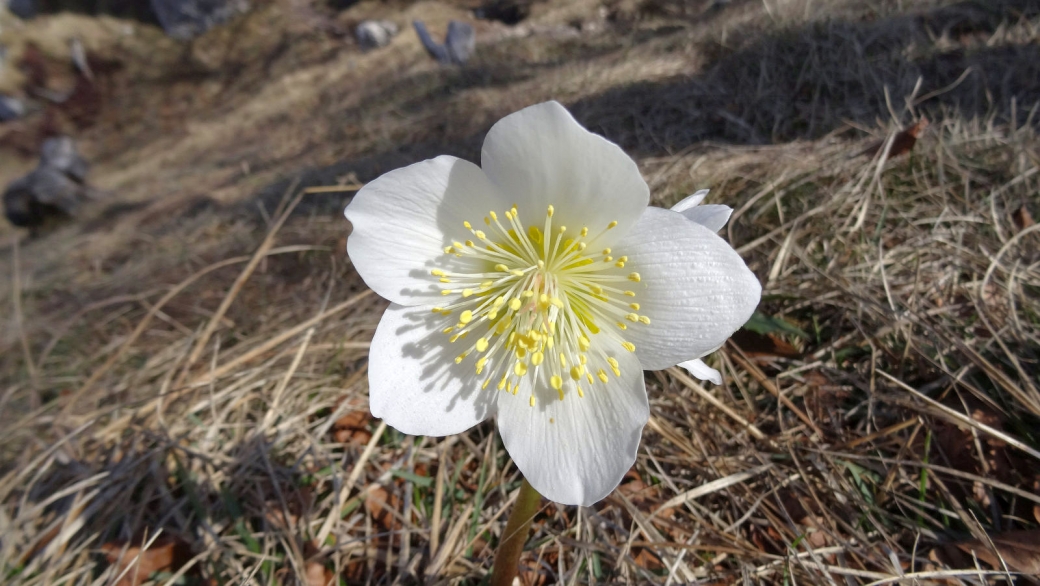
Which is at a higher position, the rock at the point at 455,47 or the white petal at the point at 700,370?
the white petal at the point at 700,370

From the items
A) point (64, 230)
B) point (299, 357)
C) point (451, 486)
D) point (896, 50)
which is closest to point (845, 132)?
point (896, 50)

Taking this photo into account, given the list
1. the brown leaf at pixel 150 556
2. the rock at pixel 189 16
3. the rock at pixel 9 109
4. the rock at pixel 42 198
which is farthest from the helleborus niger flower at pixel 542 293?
the rock at pixel 189 16

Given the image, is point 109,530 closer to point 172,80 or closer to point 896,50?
point 896,50

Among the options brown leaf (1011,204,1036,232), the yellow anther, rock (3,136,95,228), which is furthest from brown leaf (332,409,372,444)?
rock (3,136,95,228)

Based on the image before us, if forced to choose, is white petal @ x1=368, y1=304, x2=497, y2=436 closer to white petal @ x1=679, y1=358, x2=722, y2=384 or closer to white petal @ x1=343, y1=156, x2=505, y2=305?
white petal @ x1=343, y1=156, x2=505, y2=305

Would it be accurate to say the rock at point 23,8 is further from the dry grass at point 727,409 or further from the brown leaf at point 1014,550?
the brown leaf at point 1014,550
